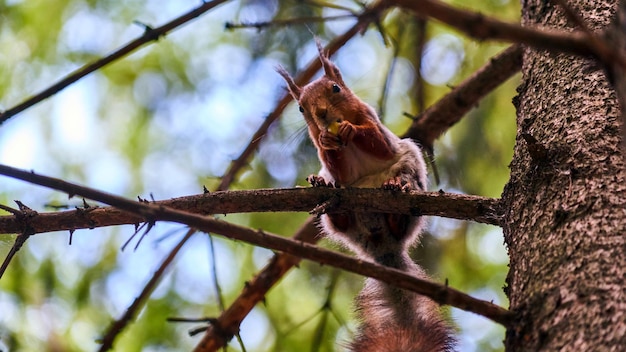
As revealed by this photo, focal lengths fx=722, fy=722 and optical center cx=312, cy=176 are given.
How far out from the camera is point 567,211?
6.01 ft

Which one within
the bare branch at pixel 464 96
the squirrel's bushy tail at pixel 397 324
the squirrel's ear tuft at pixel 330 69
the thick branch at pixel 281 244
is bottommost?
the thick branch at pixel 281 244

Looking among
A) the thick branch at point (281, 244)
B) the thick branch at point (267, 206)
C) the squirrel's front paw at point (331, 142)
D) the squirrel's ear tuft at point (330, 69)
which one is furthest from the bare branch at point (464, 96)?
the thick branch at point (281, 244)

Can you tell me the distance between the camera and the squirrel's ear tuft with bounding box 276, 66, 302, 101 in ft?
10.9

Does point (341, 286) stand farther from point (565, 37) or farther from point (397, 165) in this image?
point (565, 37)

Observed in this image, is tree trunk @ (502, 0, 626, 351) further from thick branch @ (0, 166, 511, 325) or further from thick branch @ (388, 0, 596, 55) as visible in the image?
thick branch @ (388, 0, 596, 55)

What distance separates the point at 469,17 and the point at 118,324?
202 cm

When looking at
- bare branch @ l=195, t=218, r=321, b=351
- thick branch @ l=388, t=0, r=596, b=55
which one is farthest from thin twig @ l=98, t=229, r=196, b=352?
thick branch @ l=388, t=0, r=596, b=55

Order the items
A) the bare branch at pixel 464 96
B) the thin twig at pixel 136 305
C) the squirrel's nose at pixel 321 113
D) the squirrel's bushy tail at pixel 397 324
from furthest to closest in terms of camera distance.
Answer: the bare branch at pixel 464 96 → the squirrel's nose at pixel 321 113 → the thin twig at pixel 136 305 → the squirrel's bushy tail at pixel 397 324

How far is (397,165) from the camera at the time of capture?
3105 millimetres

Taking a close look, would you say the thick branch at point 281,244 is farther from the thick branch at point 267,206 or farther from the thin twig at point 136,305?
the thin twig at point 136,305

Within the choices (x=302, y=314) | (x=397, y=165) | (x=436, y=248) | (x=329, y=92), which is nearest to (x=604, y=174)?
(x=397, y=165)

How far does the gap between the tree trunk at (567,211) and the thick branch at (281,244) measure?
0.15 meters

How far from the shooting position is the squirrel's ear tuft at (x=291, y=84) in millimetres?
3336

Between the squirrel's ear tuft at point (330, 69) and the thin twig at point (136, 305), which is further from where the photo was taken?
the squirrel's ear tuft at point (330, 69)
